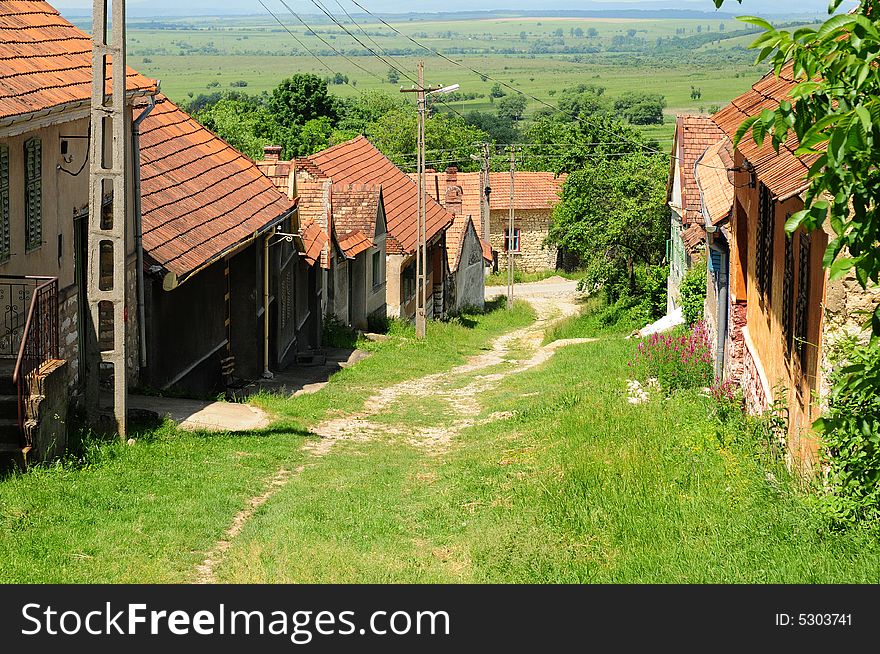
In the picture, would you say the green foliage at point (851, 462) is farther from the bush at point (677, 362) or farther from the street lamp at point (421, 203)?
the street lamp at point (421, 203)

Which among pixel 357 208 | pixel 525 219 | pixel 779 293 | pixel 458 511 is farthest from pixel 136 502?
pixel 525 219

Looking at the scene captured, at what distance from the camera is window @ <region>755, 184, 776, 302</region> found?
13.3 metres

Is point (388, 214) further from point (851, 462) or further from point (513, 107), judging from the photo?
point (513, 107)

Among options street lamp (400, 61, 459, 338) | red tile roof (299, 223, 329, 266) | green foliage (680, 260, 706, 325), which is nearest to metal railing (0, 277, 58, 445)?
red tile roof (299, 223, 329, 266)

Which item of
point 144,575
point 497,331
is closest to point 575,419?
point 144,575

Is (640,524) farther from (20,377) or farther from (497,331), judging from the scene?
(497,331)

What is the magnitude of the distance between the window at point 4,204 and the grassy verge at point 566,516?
3.88 m

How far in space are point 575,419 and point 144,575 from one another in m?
7.22

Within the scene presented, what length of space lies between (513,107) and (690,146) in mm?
150814

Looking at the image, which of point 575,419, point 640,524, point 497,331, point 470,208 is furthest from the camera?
point 470,208

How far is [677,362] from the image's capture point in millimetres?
18359

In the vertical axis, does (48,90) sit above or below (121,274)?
above

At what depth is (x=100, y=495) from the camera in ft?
35.8

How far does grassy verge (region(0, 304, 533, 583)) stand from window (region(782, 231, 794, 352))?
16.2 ft
